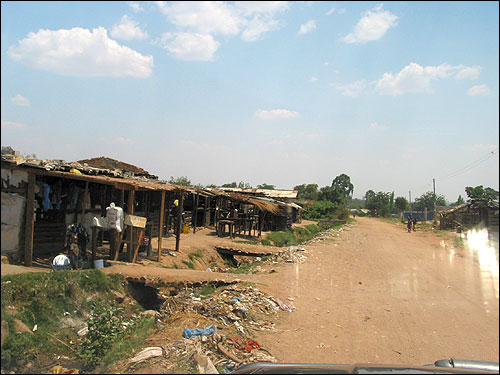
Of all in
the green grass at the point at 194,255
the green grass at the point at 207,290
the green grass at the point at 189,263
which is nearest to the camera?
the green grass at the point at 207,290

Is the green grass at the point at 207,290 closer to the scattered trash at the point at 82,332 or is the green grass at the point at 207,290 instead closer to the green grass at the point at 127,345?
the green grass at the point at 127,345

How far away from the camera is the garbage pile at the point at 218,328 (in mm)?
5637

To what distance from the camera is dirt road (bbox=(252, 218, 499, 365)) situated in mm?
6215

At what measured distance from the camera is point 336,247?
66.7 feet

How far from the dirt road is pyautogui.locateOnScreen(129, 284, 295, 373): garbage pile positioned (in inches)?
17.4

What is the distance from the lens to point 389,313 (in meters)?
8.57

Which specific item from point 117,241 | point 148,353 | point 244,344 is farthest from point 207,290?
point 148,353

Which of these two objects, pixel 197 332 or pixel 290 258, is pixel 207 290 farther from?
pixel 290 258

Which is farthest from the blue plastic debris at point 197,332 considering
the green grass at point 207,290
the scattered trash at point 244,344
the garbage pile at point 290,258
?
the garbage pile at point 290,258

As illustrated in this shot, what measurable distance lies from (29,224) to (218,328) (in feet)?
18.5

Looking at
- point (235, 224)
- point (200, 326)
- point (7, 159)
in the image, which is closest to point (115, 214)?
point (7, 159)

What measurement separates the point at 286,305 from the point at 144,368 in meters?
4.71

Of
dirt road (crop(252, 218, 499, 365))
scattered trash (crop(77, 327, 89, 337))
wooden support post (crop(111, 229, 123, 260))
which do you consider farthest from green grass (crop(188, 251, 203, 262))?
scattered trash (crop(77, 327, 89, 337))

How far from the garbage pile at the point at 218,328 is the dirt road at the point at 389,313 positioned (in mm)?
441
